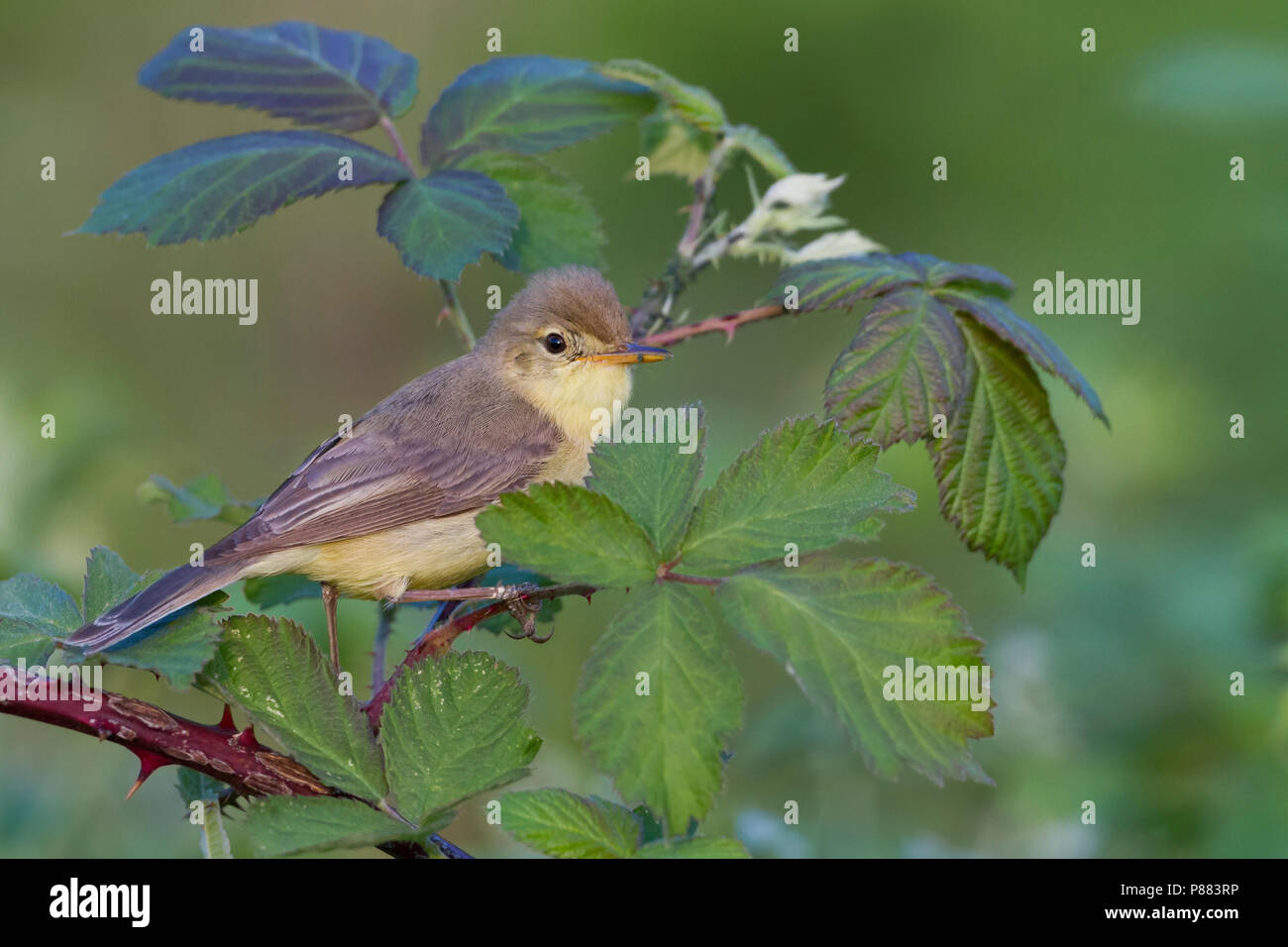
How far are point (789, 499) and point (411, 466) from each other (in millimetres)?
2003

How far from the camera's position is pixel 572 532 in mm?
2084

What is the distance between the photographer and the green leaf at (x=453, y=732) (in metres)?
2.06

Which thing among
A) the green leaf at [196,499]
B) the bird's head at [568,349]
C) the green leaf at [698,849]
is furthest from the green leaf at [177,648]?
the bird's head at [568,349]

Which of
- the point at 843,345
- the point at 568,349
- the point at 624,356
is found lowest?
the point at 624,356

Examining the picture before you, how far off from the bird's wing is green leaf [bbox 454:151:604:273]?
2.82 ft

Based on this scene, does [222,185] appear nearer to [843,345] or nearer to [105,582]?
[105,582]

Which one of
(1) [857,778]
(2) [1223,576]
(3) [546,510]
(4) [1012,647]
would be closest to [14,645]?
(3) [546,510]

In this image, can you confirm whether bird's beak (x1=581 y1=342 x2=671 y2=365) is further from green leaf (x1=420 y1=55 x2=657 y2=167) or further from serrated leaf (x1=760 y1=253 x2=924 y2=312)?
serrated leaf (x1=760 y1=253 x2=924 y2=312)

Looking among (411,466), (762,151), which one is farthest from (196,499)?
(762,151)

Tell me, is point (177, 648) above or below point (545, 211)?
below

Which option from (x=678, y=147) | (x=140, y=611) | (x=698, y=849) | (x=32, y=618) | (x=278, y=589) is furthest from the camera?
(x=678, y=147)

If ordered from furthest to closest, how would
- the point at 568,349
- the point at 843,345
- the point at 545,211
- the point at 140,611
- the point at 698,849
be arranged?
1. the point at 843,345
2. the point at 568,349
3. the point at 545,211
4. the point at 140,611
5. the point at 698,849

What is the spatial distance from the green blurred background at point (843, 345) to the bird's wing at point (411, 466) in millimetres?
413

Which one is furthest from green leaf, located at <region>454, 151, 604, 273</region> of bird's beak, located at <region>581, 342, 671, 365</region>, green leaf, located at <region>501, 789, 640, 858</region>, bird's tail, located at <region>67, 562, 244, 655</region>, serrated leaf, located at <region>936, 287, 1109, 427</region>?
green leaf, located at <region>501, 789, 640, 858</region>
